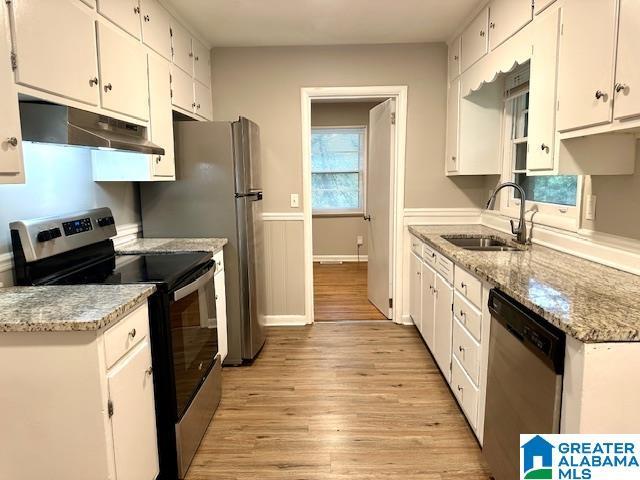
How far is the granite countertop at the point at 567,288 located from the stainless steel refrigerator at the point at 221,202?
1.38 metres

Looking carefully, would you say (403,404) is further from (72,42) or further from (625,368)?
(72,42)

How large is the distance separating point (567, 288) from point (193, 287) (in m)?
1.62

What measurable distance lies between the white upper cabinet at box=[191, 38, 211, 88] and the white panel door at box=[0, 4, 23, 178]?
6.53 feet

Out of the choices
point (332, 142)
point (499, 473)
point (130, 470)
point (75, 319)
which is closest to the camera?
point (75, 319)

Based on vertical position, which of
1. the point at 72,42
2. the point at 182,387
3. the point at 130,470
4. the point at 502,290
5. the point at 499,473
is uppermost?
the point at 72,42

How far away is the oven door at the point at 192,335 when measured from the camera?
188 cm

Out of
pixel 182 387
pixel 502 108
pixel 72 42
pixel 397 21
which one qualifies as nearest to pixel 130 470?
pixel 182 387

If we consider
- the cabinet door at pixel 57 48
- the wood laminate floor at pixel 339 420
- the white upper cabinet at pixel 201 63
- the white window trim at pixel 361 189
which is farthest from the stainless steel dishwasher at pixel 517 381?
the white window trim at pixel 361 189

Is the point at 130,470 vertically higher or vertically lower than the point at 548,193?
lower

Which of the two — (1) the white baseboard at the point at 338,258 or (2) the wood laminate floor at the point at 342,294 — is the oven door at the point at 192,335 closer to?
(2) the wood laminate floor at the point at 342,294

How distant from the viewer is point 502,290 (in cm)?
169

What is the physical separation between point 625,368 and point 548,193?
5.84 feet

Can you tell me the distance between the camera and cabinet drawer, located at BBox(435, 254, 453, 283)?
2.50 meters

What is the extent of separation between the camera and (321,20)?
10.0ft
